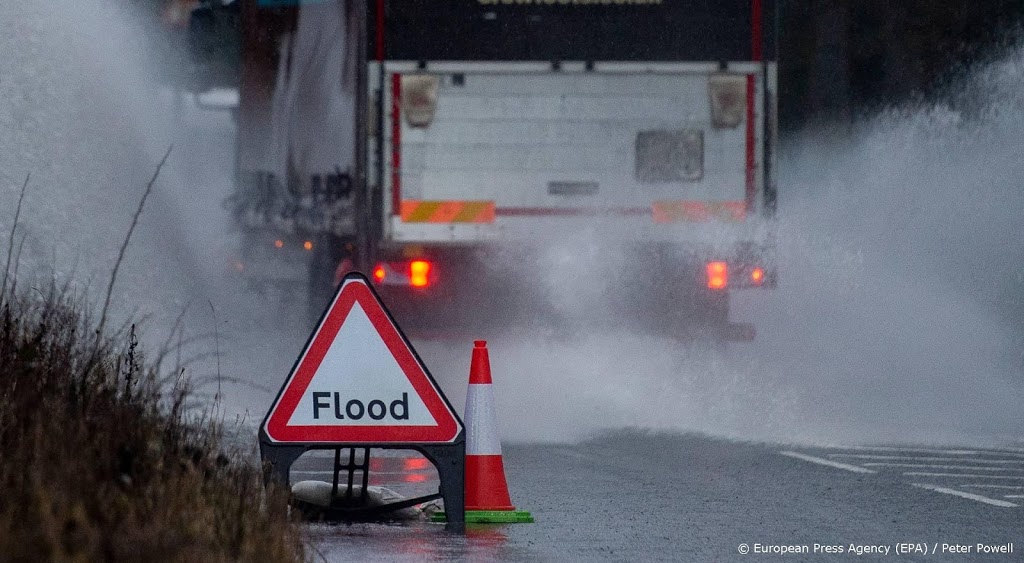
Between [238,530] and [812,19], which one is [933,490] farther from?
[812,19]

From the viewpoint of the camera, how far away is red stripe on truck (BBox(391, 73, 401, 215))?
15.6m

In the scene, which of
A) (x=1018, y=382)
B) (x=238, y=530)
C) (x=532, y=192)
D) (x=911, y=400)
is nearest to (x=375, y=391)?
(x=238, y=530)

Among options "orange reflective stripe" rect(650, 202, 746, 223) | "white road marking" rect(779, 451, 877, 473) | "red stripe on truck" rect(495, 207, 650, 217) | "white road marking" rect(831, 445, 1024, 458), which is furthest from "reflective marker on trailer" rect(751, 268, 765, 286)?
"white road marking" rect(779, 451, 877, 473)

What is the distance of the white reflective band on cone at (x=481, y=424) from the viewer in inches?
362

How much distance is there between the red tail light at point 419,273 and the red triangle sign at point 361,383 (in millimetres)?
7117

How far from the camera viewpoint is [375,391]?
8.65 m

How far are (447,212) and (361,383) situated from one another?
23.2ft

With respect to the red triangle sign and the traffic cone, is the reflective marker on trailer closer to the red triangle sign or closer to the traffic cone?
the traffic cone

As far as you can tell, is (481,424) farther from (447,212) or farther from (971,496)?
(447,212)


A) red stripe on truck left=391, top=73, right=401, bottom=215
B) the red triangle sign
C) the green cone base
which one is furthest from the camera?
red stripe on truck left=391, top=73, right=401, bottom=215

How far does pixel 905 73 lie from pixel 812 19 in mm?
1453

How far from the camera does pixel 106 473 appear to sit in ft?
22.2

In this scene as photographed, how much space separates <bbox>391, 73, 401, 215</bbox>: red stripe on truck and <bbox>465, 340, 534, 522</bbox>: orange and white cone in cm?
641

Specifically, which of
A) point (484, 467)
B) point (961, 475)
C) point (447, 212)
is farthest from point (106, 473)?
point (447, 212)
